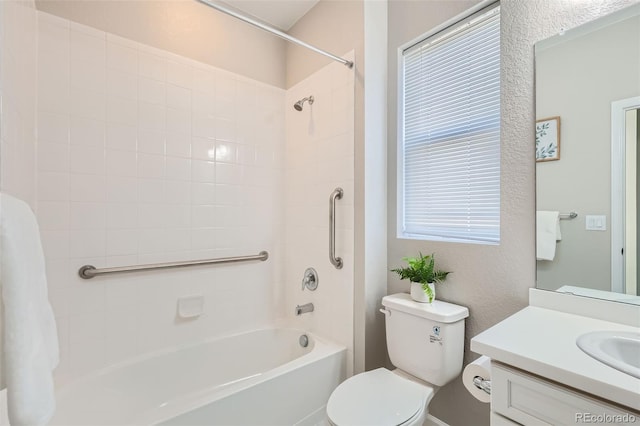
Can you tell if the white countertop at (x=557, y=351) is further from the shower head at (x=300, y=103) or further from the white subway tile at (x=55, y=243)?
the white subway tile at (x=55, y=243)

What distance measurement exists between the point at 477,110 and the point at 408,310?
41.8 inches

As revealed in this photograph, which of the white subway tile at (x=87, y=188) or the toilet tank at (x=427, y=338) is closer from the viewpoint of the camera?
the toilet tank at (x=427, y=338)

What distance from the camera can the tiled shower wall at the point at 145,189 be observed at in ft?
4.94

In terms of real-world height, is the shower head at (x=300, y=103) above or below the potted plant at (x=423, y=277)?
above

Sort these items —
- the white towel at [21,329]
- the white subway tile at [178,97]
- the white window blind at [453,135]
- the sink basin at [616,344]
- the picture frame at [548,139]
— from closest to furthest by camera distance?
the white towel at [21,329], the sink basin at [616,344], the picture frame at [548,139], the white window blind at [453,135], the white subway tile at [178,97]

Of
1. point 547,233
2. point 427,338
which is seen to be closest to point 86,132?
point 427,338

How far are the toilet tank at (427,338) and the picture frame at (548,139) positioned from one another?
0.76m

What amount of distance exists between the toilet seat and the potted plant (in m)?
0.41

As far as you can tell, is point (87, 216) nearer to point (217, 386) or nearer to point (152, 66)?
point (152, 66)

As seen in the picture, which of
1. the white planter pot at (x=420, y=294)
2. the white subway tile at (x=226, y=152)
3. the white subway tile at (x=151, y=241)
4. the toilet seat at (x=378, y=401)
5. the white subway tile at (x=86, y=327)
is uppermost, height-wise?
the white subway tile at (x=226, y=152)

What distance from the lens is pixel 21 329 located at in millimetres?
584

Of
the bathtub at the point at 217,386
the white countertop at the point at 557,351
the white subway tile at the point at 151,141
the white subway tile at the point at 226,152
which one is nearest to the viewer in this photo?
the white countertop at the point at 557,351

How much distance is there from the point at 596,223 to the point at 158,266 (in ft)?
6.88

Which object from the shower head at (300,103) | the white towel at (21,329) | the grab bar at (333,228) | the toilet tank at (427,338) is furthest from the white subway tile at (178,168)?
the toilet tank at (427,338)
